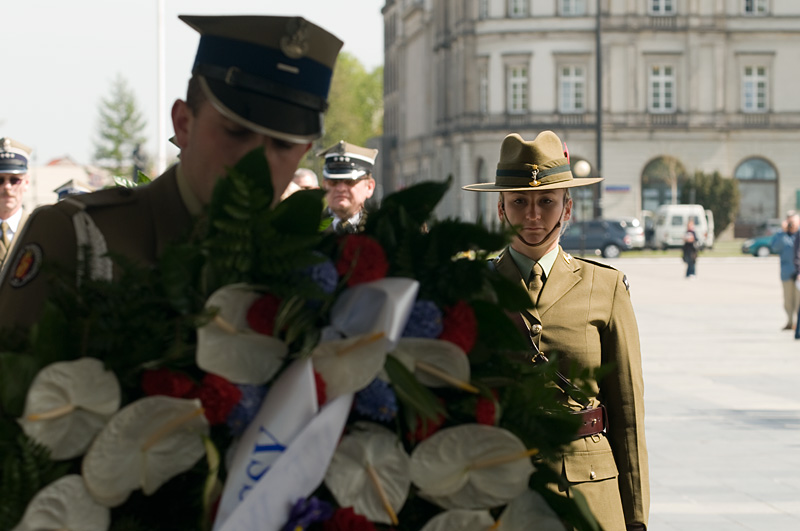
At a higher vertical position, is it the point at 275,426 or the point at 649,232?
the point at 275,426

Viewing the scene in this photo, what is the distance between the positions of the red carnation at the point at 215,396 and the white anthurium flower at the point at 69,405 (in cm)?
13

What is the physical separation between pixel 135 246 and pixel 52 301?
357 mm

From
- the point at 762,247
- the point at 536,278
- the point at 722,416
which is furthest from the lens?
the point at 762,247

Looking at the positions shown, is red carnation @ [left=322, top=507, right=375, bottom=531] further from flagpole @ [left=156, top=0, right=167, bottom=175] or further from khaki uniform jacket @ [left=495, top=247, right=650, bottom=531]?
flagpole @ [left=156, top=0, right=167, bottom=175]

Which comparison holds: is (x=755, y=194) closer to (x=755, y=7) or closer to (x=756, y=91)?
(x=756, y=91)

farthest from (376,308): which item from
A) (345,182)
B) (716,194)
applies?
(716,194)

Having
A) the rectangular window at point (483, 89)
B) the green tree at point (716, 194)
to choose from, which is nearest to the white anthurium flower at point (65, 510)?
the green tree at point (716, 194)

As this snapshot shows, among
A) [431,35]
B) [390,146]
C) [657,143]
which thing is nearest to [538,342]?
[657,143]

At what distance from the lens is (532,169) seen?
4398 millimetres

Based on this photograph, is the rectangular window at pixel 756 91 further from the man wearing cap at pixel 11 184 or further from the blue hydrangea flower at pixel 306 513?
the blue hydrangea flower at pixel 306 513

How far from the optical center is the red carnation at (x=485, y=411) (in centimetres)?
205

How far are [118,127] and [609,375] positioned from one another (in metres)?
84.0

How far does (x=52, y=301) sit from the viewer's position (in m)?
1.98

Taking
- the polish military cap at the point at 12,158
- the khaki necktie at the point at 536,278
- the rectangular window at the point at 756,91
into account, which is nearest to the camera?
the khaki necktie at the point at 536,278
